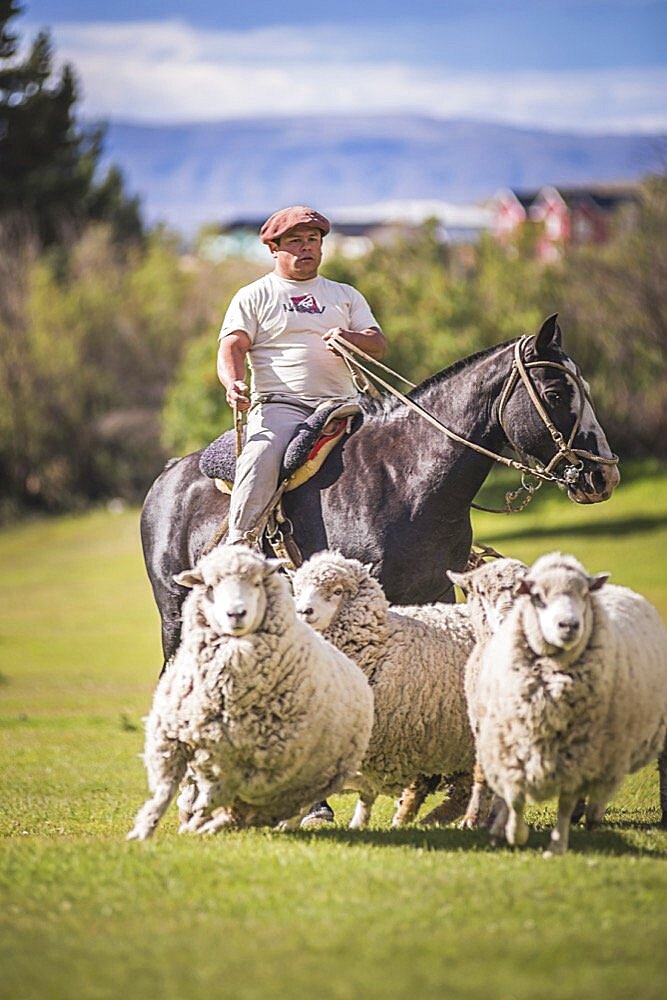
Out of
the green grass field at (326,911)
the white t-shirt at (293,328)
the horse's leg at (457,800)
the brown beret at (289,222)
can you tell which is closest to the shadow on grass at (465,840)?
the green grass field at (326,911)

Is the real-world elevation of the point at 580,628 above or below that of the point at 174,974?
above

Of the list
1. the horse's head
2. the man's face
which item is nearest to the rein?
the horse's head

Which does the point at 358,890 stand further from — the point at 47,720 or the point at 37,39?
the point at 37,39

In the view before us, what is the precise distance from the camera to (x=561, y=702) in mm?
7059

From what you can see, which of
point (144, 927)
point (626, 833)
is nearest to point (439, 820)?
point (626, 833)

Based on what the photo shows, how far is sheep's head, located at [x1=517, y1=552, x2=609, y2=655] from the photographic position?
22.9 feet

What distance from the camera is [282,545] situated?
950cm

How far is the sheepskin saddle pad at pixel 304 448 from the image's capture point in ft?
30.5

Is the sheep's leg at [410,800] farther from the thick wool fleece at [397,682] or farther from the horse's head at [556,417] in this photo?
the horse's head at [556,417]

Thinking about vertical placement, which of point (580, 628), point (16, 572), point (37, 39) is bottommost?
point (16, 572)

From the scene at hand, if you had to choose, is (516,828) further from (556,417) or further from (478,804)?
(556,417)

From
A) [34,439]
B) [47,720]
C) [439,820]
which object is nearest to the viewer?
[439,820]

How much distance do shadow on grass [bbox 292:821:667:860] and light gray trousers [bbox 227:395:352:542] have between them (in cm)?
198

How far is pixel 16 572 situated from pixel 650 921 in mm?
34446
